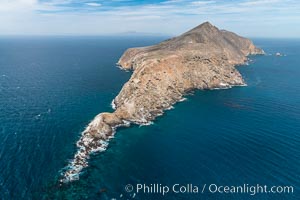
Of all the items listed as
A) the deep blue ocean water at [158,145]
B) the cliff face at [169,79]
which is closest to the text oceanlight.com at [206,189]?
the deep blue ocean water at [158,145]

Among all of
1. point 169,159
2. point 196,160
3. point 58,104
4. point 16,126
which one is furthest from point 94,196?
point 58,104

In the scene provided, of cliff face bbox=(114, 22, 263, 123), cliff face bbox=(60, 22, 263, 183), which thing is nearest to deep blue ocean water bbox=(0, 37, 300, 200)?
cliff face bbox=(60, 22, 263, 183)

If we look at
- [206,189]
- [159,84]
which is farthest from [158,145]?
[159,84]

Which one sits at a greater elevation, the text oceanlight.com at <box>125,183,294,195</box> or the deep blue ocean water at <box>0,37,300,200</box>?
the deep blue ocean water at <box>0,37,300,200</box>

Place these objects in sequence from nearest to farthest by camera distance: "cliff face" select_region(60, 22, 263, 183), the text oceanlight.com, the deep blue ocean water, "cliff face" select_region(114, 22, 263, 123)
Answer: the text oceanlight.com, the deep blue ocean water, "cliff face" select_region(60, 22, 263, 183), "cliff face" select_region(114, 22, 263, 123)

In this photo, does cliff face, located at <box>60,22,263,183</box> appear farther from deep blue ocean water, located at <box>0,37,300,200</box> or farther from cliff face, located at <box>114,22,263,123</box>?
deep blue ocean water, located at <box>0,37,300,200</box>

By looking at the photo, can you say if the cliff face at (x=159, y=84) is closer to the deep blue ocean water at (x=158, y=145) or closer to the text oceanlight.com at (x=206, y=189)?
the deep blue ocean water at (x=158, y=145)

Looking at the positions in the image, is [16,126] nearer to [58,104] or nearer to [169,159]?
[58,104]
